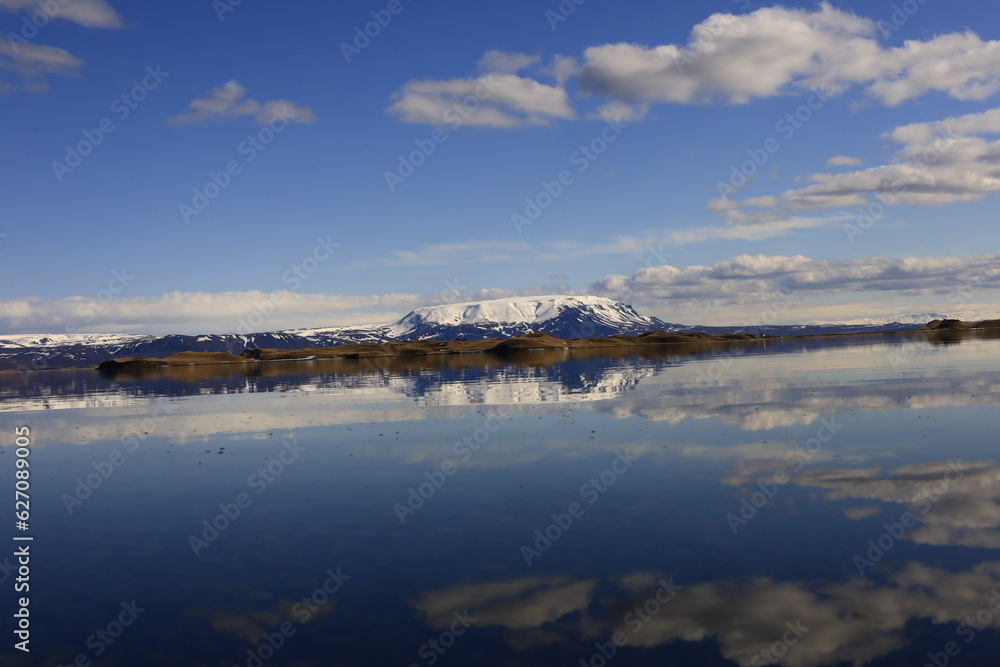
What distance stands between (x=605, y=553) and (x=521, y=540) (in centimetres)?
186

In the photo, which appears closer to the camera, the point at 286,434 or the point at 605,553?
the point at 605,553

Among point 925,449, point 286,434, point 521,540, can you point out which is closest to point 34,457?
point 286,434

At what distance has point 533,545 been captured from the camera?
44.7 ft

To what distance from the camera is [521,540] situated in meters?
13.9

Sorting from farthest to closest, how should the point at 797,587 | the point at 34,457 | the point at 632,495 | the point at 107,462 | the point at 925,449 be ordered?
the point at 34,457, the point at 107,462, the point at 925,449, the point at 632,495, the point at 797,587

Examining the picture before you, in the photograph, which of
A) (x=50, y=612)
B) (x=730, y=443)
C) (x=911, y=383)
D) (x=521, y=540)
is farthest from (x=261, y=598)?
(x=911, y=383)

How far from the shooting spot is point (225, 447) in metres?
27.6

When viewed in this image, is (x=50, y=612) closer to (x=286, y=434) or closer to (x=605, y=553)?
(x=605, y=553)

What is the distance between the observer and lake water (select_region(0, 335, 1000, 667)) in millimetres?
9570

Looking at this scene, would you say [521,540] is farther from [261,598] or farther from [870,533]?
[870,533]

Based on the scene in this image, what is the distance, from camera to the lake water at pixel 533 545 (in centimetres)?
957

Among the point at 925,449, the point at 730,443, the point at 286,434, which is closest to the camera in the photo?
the point at 925,449

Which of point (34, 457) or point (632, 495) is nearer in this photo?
point (632, 495)

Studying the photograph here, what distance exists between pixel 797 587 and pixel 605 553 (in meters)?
3.42
